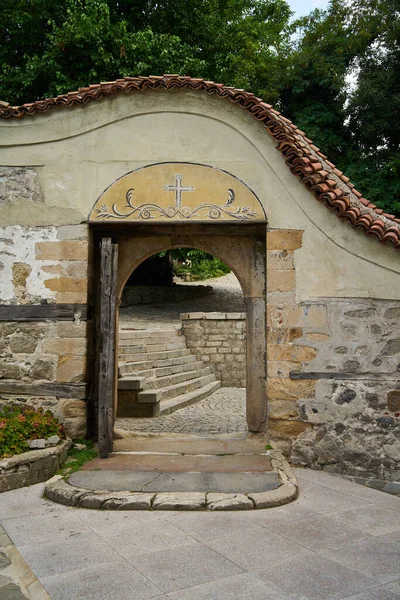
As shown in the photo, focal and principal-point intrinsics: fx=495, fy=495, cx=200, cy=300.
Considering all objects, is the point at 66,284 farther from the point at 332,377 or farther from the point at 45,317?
the point at 332,377

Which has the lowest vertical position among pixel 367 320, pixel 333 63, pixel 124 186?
Answer: pixel 367 320

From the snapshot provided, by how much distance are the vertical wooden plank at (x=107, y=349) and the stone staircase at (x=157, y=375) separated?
9.48ft

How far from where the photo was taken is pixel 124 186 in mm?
5672

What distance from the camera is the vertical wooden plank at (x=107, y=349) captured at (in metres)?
5.37

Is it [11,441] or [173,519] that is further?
[11,441]

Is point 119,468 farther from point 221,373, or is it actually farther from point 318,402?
point 221,373

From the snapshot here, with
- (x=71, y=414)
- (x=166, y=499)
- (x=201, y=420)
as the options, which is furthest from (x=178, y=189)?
(x=201, y=420)

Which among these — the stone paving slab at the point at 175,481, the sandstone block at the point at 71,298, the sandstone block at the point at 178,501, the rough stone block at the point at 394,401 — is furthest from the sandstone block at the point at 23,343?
the rough stone block at the point at 394,401

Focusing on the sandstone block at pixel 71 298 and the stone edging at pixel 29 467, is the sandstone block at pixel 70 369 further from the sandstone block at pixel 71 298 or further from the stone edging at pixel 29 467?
the stone edging at pixel 29 467

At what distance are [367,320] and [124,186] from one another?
3.09 metres

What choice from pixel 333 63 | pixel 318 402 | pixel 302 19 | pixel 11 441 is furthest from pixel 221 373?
pixel 302 19

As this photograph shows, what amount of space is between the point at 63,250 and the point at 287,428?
127 inches

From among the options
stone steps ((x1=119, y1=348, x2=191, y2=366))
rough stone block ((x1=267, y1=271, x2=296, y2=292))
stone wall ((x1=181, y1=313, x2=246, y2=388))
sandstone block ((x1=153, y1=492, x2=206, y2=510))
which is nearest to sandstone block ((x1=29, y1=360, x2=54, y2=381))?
sandstone block ((x1=153, y1=492, x2=206, y2=510))

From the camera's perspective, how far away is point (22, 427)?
5133 millimetres
